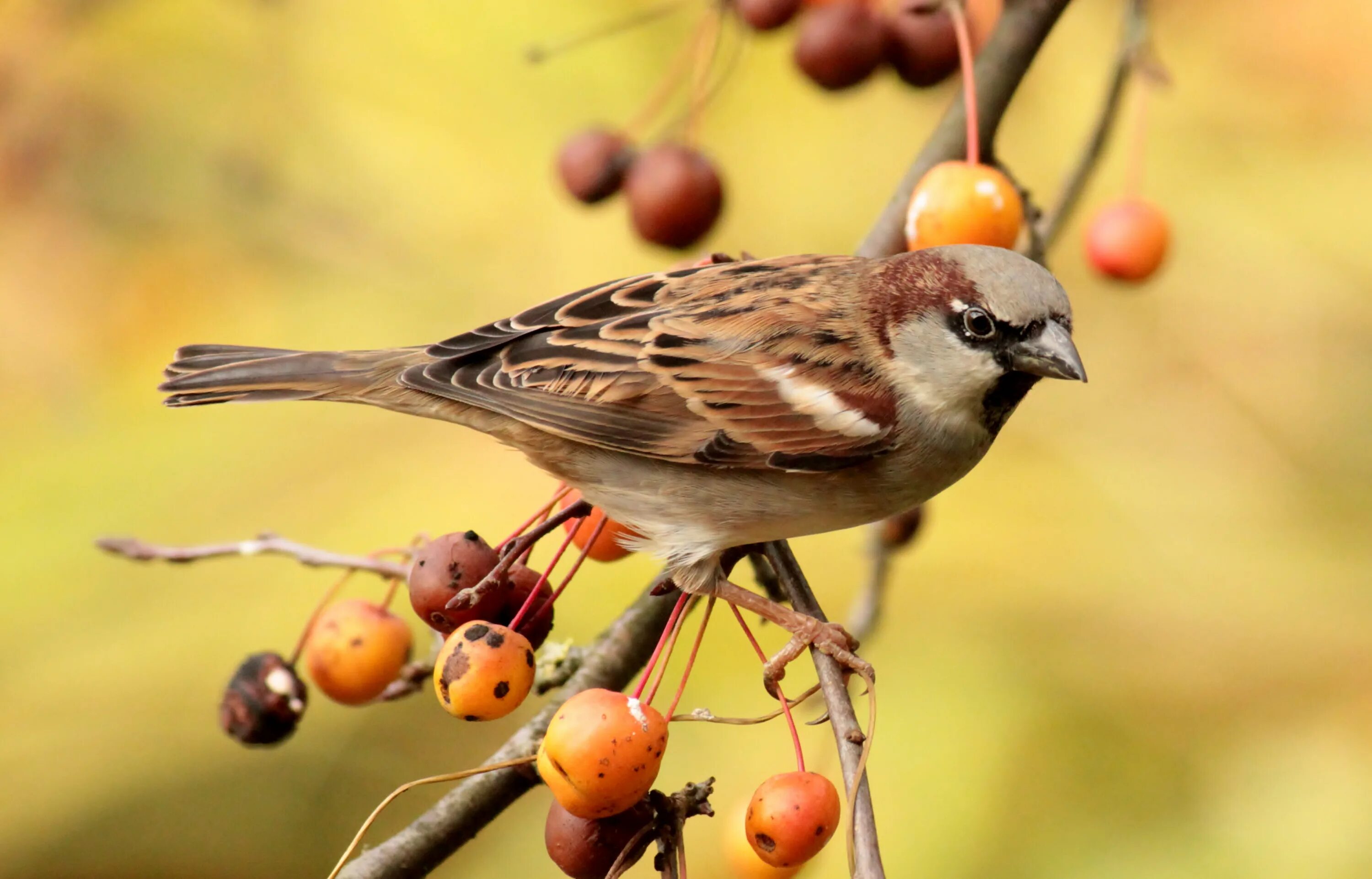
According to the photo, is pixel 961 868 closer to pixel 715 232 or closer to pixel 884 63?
pixel 715 232

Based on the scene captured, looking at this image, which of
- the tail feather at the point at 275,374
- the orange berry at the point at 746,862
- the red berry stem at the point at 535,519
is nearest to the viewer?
the orange berry at the point at 746,862

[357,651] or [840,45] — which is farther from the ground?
[840,45]

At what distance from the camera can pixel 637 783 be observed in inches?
64.7

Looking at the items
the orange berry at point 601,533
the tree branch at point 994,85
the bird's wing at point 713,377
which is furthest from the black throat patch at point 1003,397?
the orange berry at point 601,533

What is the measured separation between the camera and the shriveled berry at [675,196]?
266 centimetres

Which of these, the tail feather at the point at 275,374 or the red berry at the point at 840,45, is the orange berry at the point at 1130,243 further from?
the tail feather at the point at 275,374

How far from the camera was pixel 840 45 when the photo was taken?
2625 mm

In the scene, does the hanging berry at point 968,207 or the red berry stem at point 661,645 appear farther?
the hanging berry at point 968,207

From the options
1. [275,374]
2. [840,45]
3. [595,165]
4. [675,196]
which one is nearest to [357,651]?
[275,374]

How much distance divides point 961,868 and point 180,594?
2.30m

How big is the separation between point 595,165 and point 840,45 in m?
0.61

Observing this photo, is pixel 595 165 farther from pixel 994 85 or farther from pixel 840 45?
pixel 994 85

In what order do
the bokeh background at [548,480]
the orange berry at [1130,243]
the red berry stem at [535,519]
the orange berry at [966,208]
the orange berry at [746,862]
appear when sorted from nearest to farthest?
the orange berry at [746,862] < the red berry stem at [535,519] < the orange berry at [966,208] < the orange berry at [1130,243] < the bokeh background at [548,480]

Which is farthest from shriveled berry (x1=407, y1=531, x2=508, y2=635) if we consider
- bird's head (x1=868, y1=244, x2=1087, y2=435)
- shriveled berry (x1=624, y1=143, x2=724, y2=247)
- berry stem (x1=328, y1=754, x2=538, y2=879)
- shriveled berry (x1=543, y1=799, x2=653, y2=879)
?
shriveled berry (x1=624, y1=143, x2=724, y2=247)
